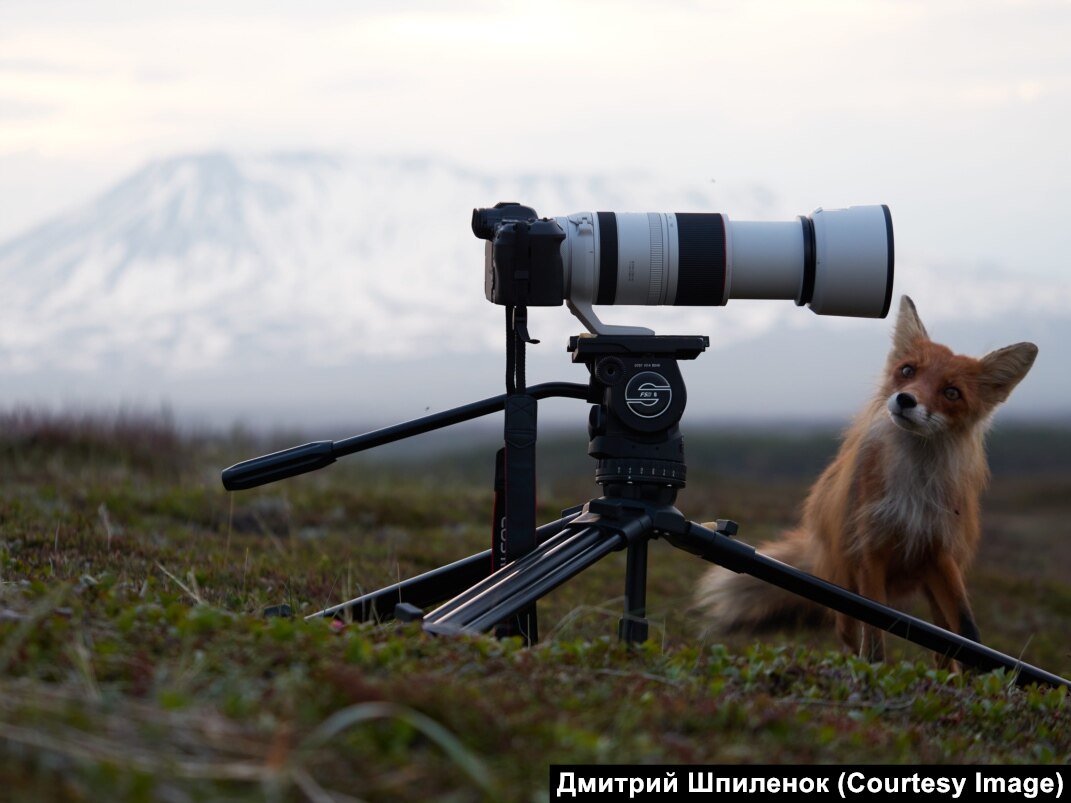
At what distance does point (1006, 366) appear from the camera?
5348 mm

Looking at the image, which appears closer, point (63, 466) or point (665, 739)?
point (665, 739)

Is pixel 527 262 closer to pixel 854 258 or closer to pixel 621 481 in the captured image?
pixel 621 481

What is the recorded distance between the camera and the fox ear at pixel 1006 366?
17.5 feet

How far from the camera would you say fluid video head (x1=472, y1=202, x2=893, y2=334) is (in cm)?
415

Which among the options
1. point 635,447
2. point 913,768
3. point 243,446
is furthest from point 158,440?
point 913,768

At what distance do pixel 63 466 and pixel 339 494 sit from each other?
105 inches

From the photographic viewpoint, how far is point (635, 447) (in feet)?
13.4

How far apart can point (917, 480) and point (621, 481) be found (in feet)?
6.26

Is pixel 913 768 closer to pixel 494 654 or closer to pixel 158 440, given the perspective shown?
pixel 494 654

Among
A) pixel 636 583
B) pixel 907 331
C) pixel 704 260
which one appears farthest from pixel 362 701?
pixel 907 331

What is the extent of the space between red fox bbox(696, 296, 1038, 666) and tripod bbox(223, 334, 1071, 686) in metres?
1.03

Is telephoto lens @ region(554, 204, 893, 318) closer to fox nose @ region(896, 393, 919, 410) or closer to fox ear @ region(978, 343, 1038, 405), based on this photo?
fox nose @ region(896, 393, 919, 410)
